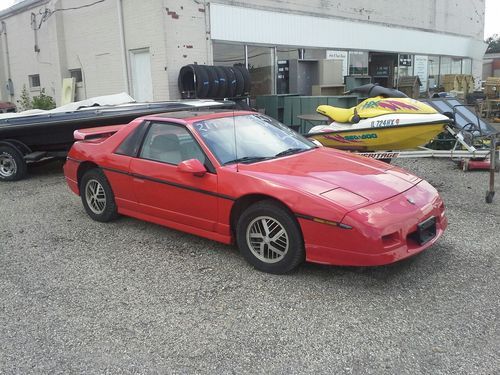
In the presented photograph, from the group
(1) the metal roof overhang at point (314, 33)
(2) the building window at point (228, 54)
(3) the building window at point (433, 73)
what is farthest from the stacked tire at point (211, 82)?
(3) the building window at point (433, 73)

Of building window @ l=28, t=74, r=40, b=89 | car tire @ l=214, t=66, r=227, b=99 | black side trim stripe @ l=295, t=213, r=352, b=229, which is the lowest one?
black side trim stripe @ l=295, t=213, r=352, b=229

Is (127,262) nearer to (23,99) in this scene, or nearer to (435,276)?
(435,276)

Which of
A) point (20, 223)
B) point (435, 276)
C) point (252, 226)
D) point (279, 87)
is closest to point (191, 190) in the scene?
point (252, 226)

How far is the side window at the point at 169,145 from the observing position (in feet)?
15.4

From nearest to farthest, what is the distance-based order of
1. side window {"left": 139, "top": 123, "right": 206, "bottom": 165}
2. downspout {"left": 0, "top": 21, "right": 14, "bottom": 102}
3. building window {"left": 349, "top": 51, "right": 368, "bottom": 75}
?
side window {"left": 139, "top": 123, "right": 206, "bottom": 165}
building window {"left": 349, "top": 51, "right": 368, "bottom": 75}
downspout {"left": 0, "top": 21, "right": 14, "bottom": 102}

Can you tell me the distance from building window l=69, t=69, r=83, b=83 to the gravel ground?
1084 centimetres

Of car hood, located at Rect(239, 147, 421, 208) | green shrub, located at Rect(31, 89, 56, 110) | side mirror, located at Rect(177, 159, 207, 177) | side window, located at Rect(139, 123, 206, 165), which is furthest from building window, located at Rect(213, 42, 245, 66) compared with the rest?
side mirror, located at Rect(177, 159, 207, 177)

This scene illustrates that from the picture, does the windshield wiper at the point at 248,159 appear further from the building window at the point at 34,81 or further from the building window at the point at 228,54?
the building window at the point at 34,81

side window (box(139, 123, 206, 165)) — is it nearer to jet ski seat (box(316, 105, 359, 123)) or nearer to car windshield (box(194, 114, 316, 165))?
car windshield (box(194, 114, 316, 165))

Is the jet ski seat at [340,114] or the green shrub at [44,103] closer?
the jet ski seat at [340,114]

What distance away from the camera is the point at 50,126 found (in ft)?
27.6

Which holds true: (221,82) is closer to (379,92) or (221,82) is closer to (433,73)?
(379,92)

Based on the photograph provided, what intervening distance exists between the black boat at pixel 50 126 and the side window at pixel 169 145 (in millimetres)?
3301

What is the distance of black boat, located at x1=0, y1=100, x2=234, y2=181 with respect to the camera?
27.2ft
